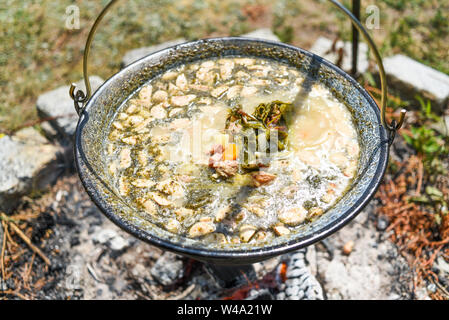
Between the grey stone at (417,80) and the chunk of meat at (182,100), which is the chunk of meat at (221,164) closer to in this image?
the chunk of meat at (182,100)

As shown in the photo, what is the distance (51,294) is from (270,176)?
1.95 metres

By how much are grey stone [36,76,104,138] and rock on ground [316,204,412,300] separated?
7.94ft

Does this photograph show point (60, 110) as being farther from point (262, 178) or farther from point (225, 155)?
point (262, 178)

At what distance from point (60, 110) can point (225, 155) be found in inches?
87.5

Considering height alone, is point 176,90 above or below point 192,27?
below

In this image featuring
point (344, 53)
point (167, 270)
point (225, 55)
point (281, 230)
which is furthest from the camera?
point (344, 53)

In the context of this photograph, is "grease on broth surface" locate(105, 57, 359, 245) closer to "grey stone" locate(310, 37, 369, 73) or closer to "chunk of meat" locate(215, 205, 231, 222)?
"chunk of meat" locate(215, 205, 231, 222)

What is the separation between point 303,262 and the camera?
289 cm

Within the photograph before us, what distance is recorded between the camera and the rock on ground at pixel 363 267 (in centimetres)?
286

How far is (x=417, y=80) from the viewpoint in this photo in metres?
3.87


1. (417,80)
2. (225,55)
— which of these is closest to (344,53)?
(417,80)

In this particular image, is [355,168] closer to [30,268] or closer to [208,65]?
[208,65]

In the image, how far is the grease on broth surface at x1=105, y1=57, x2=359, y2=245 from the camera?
193 cm

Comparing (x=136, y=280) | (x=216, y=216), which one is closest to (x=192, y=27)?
(x=136, y=280)
